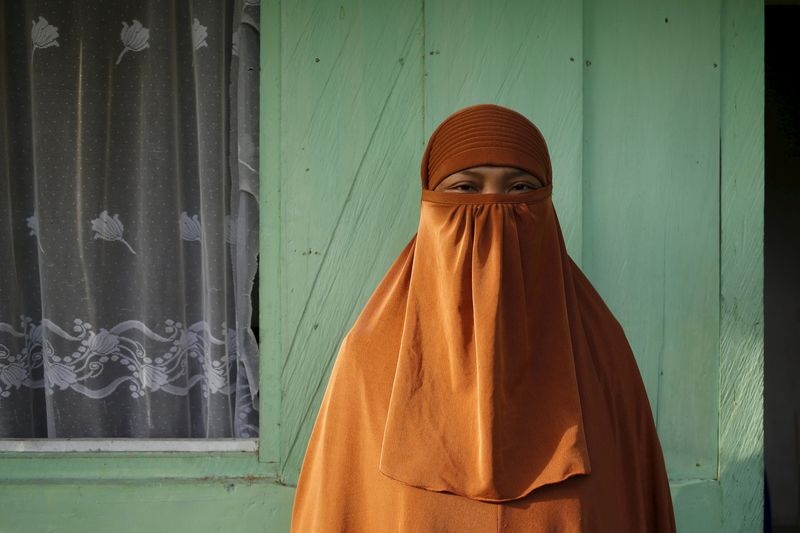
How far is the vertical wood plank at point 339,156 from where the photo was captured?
6.30ft

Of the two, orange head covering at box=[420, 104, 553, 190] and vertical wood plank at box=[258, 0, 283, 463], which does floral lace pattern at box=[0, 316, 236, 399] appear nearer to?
vertical wood plank at box=[258, 0, 283, 463]

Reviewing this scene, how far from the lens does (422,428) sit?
1.36 meters

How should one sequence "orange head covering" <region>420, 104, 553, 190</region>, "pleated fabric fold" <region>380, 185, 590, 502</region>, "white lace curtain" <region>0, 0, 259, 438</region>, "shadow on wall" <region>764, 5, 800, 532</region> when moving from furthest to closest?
"shadow on wall" <region>764, 5, 800, 532</region>, "white lace curtain" <region>0, 0, 259, 438</region>, "orange head covering" <region>420, 104, 553, 190</region>, "pleated fabric fold" <region>380, 185, 590, 502</region>

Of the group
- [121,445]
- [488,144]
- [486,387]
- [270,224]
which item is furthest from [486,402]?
[121,445]

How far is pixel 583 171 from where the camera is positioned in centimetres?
195

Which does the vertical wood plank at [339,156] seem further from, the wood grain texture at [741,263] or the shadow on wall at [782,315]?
the shadow on wall at [782,315]

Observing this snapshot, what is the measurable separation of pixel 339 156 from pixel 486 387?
35.9 inches

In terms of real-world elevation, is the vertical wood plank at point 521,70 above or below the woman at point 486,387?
above

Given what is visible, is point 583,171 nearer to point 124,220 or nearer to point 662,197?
point 662,197

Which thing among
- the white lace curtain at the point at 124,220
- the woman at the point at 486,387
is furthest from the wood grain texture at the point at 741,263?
the white lace curtain at the point at 124,220

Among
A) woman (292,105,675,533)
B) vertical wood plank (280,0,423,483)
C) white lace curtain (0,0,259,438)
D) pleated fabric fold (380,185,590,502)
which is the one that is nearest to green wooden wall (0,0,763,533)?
vertical wood plank (280,0,423,483)

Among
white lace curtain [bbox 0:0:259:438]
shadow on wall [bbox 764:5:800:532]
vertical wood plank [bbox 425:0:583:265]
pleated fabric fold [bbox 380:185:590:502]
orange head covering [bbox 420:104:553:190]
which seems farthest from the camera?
shadow on wall [bbox 764:5:800:532]

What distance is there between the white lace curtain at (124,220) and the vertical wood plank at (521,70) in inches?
25.8

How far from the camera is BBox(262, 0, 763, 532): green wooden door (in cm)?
192
